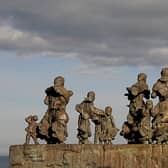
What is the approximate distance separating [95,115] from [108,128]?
0.61 meters

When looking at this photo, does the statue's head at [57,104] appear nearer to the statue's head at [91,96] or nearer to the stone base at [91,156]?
the statue's head at [91,96]

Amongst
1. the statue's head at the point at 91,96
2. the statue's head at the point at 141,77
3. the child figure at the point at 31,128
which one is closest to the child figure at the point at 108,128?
the statue's head at the point at 91,96

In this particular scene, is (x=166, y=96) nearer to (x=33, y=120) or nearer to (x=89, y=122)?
(x=89, y=122)

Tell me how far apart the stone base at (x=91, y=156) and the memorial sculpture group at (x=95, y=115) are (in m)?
0.77

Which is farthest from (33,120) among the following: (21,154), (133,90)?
(133,90)

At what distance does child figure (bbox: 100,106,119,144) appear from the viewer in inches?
889

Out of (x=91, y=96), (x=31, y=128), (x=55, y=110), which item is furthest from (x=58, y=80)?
(x=31, y=128)

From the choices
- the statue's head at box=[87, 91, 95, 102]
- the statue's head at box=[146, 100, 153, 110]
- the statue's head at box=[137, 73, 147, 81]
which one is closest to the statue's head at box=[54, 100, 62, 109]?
the statue's head at box=[87, 91, 95, 102]

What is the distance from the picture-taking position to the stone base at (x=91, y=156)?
2086cm

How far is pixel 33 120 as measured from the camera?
22750mm

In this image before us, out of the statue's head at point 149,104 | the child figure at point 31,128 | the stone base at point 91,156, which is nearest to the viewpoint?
the stone base at point 91,156

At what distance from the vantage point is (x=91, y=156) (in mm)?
21219

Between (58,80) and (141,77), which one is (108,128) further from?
(58,80)

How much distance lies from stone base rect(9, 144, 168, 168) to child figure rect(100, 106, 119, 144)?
1395 millimetres
